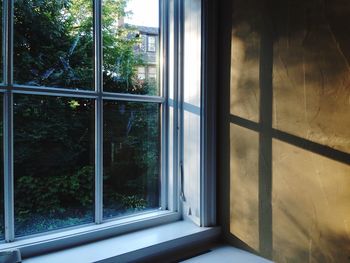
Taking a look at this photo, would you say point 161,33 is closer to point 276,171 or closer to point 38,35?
point 38,35

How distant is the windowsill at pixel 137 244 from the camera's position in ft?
3.51

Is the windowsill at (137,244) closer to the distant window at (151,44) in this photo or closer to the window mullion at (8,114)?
the window mullion at (8,114)

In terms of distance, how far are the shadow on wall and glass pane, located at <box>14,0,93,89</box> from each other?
59cm

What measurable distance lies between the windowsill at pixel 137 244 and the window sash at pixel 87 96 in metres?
0.10

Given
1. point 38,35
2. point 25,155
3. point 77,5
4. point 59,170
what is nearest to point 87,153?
point 59,170

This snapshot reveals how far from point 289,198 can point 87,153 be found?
31.1 inches

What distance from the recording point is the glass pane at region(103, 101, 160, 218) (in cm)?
129

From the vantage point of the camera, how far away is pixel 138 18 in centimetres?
137

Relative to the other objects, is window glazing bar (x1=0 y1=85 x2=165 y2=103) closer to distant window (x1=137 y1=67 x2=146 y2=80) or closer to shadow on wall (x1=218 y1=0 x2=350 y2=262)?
distant window (x1=137 y1=67 x2=146 y2=80)

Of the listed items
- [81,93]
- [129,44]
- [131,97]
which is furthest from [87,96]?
[129,44]

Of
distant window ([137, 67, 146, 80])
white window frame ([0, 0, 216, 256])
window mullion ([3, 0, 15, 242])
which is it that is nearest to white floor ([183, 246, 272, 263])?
white window frame ([0, 0, 216, 256])

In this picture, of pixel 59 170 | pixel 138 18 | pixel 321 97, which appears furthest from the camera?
pixel 138 18

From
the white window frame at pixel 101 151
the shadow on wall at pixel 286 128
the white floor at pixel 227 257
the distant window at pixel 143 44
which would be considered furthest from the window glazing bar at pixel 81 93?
the white floor at pixel 227 257

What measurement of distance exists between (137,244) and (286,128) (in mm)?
713
